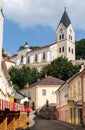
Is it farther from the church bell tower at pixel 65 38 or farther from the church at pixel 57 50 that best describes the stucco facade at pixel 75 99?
the church bell tower at pixel 65 38

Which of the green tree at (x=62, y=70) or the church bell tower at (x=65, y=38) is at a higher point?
the church bell tower at (x=65, y=38)

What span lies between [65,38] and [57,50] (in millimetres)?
5850

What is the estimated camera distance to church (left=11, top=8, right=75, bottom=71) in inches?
4481

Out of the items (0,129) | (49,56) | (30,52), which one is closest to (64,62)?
(49,56)

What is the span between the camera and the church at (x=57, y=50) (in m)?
114

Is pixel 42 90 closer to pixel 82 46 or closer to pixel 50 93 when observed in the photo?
pixel 50 93

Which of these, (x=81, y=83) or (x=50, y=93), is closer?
(x=81, y=83)

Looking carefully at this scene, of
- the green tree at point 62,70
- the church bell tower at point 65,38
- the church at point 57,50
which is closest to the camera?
the green tree at point 62,70

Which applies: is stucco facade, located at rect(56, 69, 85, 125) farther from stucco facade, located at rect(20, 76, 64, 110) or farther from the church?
the church

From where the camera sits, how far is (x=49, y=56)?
372ft

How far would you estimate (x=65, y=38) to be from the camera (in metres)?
116

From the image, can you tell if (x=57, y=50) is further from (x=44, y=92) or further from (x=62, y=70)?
(x=44, y=92)

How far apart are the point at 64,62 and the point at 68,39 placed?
85.3 feet

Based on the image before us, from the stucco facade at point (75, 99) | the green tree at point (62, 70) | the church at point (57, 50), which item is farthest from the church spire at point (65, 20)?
the stucco facade at point (75, 99)
